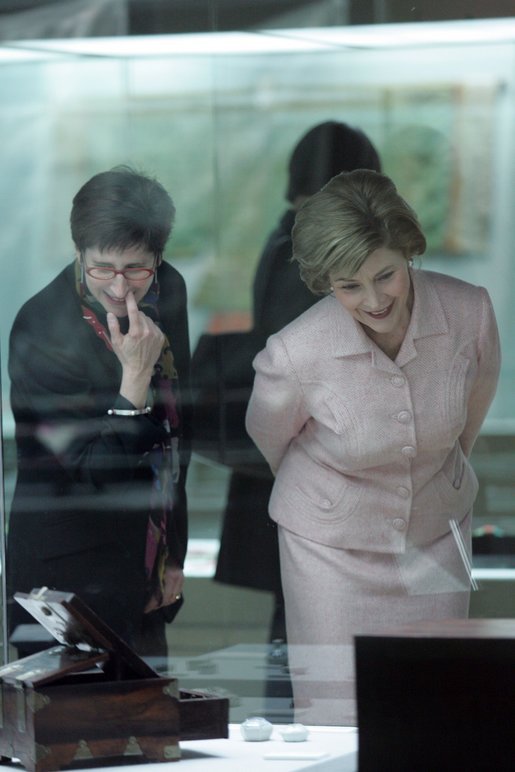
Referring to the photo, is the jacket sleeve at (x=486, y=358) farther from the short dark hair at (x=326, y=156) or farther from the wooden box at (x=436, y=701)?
the wooden box at (x=436, y=701)

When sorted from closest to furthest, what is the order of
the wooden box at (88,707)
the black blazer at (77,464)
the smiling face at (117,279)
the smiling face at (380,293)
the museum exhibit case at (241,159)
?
the wooden box at (88,707)
the smiling face at (380,293)
the museum exhibit case at (241,159)
the smiling face at (117,279)
the black blazer at (77,464)

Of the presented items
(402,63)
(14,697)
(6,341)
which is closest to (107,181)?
(6,341)

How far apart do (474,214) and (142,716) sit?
1.93m

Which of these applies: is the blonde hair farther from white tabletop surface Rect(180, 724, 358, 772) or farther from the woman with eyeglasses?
white tabletop surface Rect(180, 724, 358, 772)

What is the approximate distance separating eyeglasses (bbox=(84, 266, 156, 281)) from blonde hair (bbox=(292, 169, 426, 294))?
45cm

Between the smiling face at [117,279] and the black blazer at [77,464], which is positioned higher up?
the smiling face at [117,279]

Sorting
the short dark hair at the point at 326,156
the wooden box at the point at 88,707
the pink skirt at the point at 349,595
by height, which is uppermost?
the short dark hair at the point at 326,156

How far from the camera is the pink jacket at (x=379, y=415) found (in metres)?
4.36

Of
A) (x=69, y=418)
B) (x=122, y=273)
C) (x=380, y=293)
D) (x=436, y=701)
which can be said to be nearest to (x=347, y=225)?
(x=380, y=293)

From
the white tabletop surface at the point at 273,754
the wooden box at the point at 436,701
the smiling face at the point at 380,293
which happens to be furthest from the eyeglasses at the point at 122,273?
the wooden box at the point at 436,701

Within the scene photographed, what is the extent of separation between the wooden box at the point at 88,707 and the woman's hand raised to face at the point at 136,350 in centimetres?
155

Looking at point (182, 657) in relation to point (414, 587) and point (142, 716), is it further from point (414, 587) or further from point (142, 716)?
point (142, 716)

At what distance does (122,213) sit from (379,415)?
0.94 meters

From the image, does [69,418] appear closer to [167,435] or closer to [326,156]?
[167,435]
